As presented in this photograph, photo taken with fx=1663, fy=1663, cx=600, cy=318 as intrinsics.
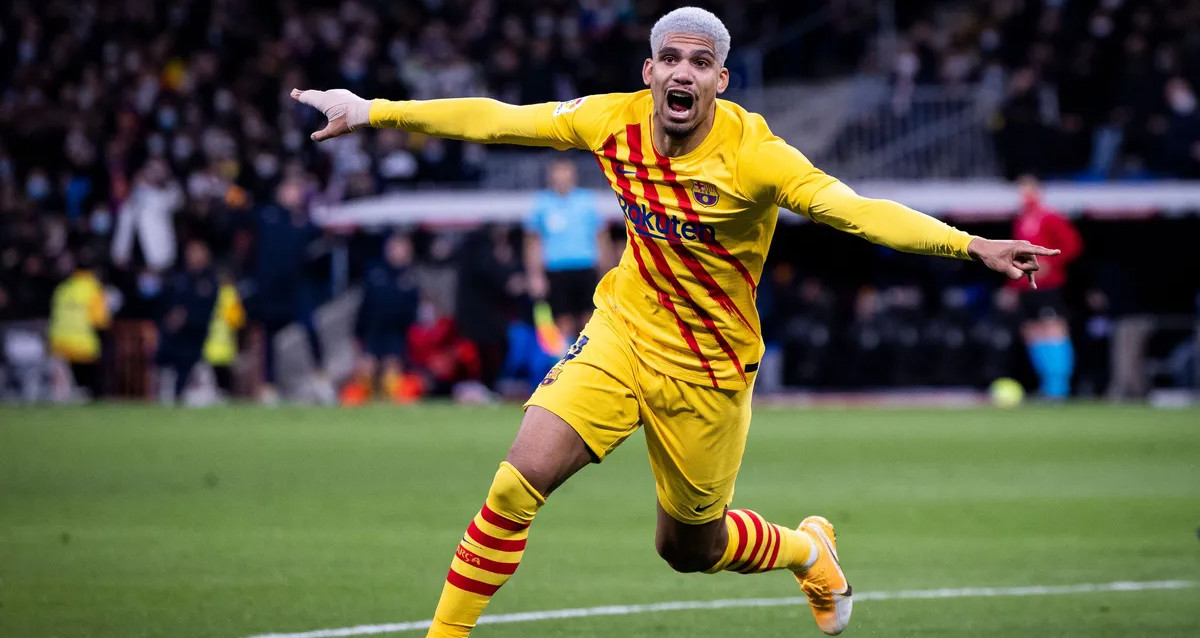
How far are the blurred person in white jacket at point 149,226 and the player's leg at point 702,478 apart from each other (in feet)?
59.3

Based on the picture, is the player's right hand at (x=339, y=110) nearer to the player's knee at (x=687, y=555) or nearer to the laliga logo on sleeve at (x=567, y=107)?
the laliga logo on sleeve at (x=567, y=107)

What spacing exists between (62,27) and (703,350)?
2577 centimetres

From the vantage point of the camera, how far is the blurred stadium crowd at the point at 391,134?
21.3 meters

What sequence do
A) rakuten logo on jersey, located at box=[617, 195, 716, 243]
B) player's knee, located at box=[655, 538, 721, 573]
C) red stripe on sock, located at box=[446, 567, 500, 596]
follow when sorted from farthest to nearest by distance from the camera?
1. player's knee, located at box=[655, 538, 721, 573]
2. rakuten logo on jersey, located at box=[617, 195, 716, 243]
3. red stripe on sock, located at box=[446, 567, 500, 596]

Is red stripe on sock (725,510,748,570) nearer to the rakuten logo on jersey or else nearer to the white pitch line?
the white pitch line

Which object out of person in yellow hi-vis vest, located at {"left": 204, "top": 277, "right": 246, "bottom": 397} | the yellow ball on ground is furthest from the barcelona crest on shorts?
person in yellow hi-vis vest, located at {"left": 204, "top": 277, "right": 246, "bottom": 397}

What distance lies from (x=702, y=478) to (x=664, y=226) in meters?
0.94

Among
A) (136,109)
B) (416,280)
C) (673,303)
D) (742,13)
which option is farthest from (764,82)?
(673,303)

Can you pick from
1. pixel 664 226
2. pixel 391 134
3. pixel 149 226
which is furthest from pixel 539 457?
pixel 391 134

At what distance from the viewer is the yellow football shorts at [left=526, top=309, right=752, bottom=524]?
5914 mm

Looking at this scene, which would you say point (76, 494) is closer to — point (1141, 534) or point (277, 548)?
point (277, 548)

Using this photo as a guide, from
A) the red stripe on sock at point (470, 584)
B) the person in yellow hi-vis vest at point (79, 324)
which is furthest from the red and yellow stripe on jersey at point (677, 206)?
the person in yellow hi-vis vest at point (79, 324)

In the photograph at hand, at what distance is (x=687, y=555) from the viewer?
6383mm

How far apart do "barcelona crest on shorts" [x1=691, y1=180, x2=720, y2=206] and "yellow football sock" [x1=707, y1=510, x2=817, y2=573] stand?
1.40 metres
